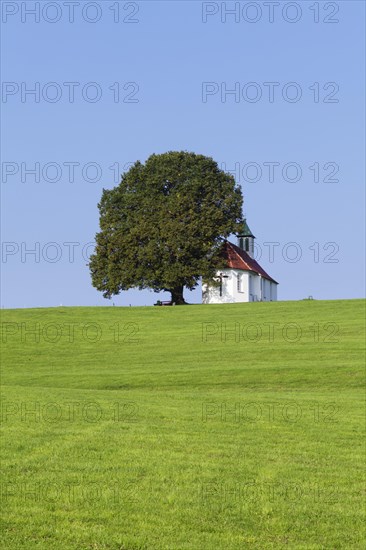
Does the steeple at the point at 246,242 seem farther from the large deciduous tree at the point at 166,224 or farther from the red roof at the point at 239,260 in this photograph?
the large deciduous tree at the point at 166,224

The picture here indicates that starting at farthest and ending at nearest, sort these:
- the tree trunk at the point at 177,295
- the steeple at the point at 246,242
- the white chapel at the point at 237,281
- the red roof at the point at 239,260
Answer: the steeple at the point at 246,242 → the red roof at the point at 239,260 → the white chapel at the point at 237,281 → the tree trunk at the point at 177,295

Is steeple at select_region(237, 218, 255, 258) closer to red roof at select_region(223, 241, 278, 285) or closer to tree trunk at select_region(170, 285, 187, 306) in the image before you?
red roof at select_region(223, 241, 278, 285)

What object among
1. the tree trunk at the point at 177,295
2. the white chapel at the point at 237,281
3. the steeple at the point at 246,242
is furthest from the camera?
the steeple at the point at 246,242

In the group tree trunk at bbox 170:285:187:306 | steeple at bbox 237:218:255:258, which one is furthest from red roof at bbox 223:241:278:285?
tree trunk at bbox 170:285:187:306

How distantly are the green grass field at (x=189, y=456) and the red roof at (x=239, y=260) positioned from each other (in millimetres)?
50680

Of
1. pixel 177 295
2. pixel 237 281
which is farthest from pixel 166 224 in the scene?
pixel 237 281

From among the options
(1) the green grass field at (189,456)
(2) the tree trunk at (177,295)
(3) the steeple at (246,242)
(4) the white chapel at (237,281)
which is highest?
(3) the steeple at (246,242)

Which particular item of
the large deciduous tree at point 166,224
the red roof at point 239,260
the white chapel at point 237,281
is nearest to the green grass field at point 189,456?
the large deciduous tree at point 166,224

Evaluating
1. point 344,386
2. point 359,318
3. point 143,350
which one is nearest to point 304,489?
point 344,386

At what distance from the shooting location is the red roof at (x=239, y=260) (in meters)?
91.4

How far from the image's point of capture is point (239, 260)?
9400 centimetres

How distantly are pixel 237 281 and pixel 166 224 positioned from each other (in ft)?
50.1

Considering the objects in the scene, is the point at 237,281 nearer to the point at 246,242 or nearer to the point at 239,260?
the point at 239,260

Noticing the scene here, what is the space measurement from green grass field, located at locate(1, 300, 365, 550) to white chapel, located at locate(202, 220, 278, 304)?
4708cm
